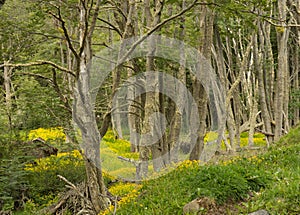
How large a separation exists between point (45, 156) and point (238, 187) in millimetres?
10318

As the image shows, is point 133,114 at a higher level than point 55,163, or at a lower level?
higher

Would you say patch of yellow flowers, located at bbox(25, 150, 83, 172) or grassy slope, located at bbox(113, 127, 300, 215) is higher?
grassy slope, located at bbox(113, 127, 300, 215)

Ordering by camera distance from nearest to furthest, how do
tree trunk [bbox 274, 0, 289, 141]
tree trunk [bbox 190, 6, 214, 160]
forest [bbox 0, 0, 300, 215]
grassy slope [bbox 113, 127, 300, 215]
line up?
grassy slope [bbox 113, 127, 300, 215]
forest [bbox 0, 0, 300, 215]
tree trunk [bbox 190, 6, 214, 160]
tree trunk [bbox 274, 0, 289, 141]

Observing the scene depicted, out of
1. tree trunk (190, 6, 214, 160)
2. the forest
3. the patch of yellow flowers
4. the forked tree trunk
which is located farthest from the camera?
the patch of yellow flowers

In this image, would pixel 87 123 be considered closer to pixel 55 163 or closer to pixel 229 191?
pixel 229 191

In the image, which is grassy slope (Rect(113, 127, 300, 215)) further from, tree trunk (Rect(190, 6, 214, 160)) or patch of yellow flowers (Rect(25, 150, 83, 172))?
patch of yellow flowers (Rect(25, 150, 83, 172))

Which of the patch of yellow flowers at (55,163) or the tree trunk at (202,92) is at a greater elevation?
the tree trunk at (202,92)

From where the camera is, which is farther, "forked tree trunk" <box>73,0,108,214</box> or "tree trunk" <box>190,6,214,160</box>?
"tree trunk" <box>190,6,214,160</box>

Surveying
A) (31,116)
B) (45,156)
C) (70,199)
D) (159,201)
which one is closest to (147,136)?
(70,199)

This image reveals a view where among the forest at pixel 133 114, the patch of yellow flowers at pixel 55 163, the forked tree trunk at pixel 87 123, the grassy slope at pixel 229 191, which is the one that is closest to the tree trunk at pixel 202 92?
the forest at pixel 133 114

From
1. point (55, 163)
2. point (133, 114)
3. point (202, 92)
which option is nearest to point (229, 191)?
point (202, 92)

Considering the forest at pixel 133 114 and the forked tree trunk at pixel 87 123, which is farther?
the forked tree trunk at pixel 87 123

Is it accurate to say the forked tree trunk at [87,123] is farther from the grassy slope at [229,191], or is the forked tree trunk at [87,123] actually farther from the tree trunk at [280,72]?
the tree trunk at [280,72]

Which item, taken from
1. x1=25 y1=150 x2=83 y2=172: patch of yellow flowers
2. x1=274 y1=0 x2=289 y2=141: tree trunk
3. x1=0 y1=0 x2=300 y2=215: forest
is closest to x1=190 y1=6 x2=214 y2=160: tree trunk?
x1=0 y1=0 x2=300 y2=215: forest
